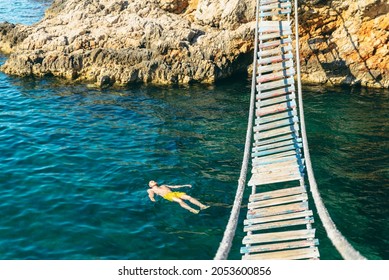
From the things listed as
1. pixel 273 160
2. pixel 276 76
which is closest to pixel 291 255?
pixel 273 160

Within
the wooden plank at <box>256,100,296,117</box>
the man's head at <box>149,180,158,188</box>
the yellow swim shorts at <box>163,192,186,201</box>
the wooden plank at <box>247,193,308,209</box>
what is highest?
the wooden plank at <box>256,100,296,117</box>

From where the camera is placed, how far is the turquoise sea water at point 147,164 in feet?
42.3

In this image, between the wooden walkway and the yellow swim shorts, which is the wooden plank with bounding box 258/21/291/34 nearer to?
the wooden walkway

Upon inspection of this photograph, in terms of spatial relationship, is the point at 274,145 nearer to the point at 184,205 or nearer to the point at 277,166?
the point at 277,166

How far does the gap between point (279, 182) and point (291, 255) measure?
17.9 feet

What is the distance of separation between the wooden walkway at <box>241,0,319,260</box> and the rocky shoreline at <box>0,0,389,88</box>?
5625 mm

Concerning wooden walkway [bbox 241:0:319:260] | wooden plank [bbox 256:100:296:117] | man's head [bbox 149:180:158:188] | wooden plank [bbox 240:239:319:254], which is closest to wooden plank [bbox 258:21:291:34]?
wooden walkway [bbox 241:0:319:260]

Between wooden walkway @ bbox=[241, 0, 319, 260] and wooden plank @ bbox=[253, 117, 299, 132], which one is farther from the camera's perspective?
wooden plank @ bbox=[253, 117, 299, 132]

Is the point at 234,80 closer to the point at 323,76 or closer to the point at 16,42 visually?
the point at 323,76

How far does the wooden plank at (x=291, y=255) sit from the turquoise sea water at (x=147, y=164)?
170 centimetres

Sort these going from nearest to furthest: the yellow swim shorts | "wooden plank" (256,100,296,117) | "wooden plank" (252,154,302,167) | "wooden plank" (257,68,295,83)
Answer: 1. "wooden plank" (252,154,302,167)
2. the yellow swim shorts
3. "wooden plank" (256,100,296,117)
4. "wooden plank" (257,68,295,83)

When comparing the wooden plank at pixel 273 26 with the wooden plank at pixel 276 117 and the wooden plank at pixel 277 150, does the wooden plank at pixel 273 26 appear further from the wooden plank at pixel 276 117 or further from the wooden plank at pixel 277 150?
the wooden plank at pixel 277 150

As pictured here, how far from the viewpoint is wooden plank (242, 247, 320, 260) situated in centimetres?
1025
